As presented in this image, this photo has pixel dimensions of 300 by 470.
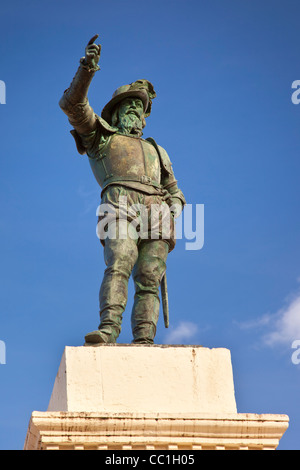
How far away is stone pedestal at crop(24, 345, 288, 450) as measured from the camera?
8.93 metres

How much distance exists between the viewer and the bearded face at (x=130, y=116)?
38.6 feet

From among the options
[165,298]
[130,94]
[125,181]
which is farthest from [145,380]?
[130,94]

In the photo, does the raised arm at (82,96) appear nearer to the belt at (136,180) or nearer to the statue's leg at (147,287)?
the belt at (136,180)

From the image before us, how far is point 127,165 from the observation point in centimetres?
1127

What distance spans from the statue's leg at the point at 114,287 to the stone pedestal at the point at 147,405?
303 mm

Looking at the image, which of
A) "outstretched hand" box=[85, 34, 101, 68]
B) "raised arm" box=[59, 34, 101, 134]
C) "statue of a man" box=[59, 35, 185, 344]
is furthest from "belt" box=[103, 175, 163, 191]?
"outstretched hand" box=[85, 34, 101, 68]

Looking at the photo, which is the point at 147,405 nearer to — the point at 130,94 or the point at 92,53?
the point at 92,53

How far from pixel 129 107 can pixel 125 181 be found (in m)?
1.27

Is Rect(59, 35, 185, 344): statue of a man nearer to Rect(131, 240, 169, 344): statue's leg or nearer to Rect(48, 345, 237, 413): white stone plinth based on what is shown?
Rect(131, 240, 169, 344): statue's leg

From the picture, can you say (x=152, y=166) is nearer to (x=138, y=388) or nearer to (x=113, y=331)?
(x=113, y=331)

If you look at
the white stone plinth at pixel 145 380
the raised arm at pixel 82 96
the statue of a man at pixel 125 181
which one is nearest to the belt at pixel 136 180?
the statue of a man at pixel 125 181

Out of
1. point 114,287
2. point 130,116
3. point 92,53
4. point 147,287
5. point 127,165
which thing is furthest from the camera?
point 130,116

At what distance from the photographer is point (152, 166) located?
11.5 metres
